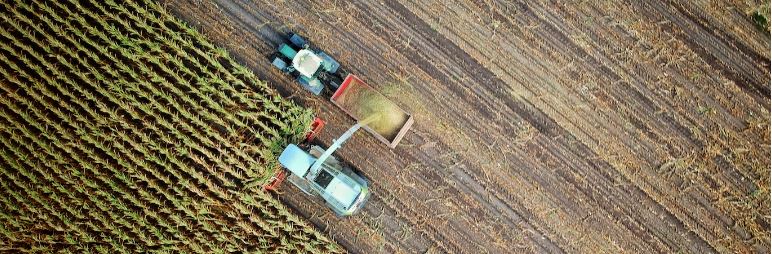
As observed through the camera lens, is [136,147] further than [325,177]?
Yes

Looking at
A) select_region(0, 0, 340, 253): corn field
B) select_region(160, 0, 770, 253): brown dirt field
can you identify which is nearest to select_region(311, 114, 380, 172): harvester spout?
select_region(160, 0, 770, 253): brown dirt field

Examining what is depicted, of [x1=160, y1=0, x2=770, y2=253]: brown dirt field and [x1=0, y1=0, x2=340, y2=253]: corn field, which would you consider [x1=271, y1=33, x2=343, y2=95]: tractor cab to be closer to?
[x1=160, y1=0, x2=770, y2=253]: brown dirt field

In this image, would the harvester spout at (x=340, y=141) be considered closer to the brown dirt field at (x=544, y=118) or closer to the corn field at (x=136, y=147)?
the brown dirt field at (x=544, y=118)

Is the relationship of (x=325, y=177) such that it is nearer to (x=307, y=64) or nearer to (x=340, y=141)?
(x=340, y=141)

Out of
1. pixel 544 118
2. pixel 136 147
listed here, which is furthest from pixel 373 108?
pixel 136 147

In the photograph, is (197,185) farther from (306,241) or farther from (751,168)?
(751,168)

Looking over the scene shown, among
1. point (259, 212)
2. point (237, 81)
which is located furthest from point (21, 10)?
point (259, 212)

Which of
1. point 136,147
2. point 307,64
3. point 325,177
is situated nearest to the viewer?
point 325,177
